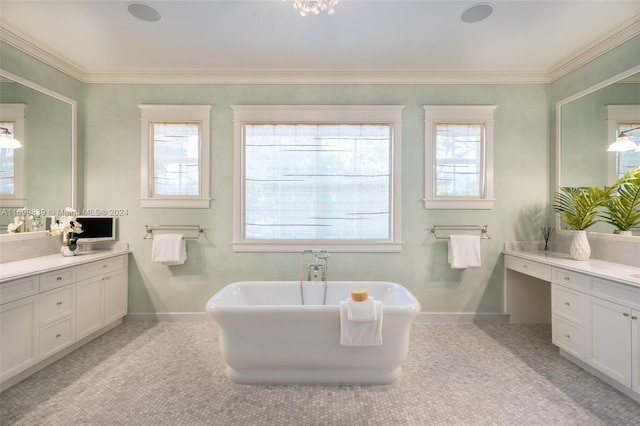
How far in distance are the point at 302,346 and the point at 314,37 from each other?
8.07 feet

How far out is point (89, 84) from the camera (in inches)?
120

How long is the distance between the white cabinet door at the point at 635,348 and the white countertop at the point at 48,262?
397 centimetres

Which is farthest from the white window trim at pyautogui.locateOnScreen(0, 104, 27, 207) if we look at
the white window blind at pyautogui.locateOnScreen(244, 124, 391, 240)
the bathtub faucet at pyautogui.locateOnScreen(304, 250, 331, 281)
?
the bathtub faucet at pyautogui.locateOnScreen(304, 250, 331, 281)

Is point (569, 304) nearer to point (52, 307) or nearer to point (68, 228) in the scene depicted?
point (52, 307)

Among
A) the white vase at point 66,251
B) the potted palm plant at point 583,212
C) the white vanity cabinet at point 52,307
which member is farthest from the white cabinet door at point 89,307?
the potted palm plant at point 583,212

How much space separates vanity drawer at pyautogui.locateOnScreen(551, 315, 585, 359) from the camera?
84.0 inches

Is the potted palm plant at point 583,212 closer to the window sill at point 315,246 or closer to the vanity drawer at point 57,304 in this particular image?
the window sill at point 315,246

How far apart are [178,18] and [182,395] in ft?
8.95

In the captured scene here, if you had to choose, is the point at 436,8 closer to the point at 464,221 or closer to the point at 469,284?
the point at 464,221

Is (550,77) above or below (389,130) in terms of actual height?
above

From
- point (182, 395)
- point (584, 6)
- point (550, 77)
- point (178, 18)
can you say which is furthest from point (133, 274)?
point (550, 77)

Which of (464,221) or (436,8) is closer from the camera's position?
(436,8)

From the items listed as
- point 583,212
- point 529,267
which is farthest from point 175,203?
point 583,212

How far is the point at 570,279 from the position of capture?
87.4 inches
